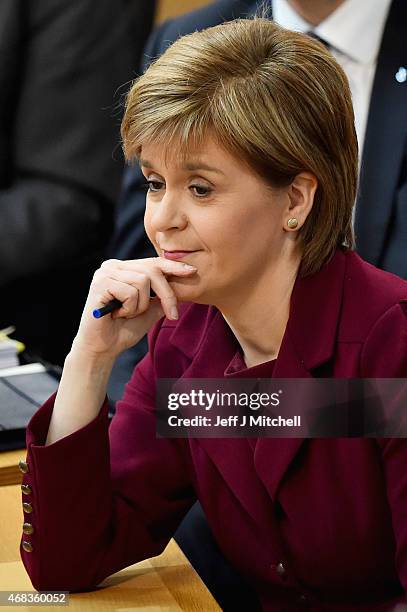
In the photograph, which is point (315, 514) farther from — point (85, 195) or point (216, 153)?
point (85, 195)

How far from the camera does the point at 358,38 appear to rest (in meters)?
2.12

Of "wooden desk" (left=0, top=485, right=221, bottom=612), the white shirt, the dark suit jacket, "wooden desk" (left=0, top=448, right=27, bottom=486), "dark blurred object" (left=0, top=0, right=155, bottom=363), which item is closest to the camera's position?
"wooden desk" (left=0, top=485, right=221, bottom=612)

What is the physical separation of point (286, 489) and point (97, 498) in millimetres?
236

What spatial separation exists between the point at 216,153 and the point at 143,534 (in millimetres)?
493

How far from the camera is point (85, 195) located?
2760 millimetres

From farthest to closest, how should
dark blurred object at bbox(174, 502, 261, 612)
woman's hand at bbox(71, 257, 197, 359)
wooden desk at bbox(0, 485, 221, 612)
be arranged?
dark blurred object at bbox(174, 502, 261, 612)
woman's hand at bbox(71, 257, 197, 359)
wooden desk at bbox(0, 485, 221, 612)

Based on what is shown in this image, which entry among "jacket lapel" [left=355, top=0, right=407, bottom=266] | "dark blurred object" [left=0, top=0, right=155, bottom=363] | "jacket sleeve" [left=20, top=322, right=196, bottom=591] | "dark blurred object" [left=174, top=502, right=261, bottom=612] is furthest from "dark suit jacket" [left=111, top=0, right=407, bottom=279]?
"dark blurred object" [left=0, top=0, right=155, bottom=363]

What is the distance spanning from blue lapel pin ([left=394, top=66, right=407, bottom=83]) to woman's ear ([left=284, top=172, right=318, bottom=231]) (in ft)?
2.53

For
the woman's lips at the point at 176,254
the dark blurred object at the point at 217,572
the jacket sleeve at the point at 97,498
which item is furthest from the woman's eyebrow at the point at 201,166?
the dark blurred object at the point at 217,572

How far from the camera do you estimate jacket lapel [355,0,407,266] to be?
2.02 meters

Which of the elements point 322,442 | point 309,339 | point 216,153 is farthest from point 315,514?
point 216,153

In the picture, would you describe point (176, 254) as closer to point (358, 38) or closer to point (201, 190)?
point (201, 190)

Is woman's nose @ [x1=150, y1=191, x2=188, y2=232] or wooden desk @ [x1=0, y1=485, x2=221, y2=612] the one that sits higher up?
woman's nose @ [x1=150, y1=191, x2=188, y2=232]

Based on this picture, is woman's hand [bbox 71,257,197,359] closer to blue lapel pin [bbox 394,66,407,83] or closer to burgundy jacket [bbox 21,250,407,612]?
burgundy jacket [bbox 21,250,407,612]
